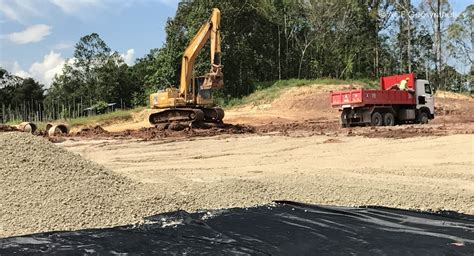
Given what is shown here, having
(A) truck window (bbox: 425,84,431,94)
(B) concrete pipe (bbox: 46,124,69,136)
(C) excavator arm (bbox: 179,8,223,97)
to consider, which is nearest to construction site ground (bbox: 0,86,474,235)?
(B) concrete pipe (bbox: 46,124,69,136)

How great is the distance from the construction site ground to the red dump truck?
2586mm

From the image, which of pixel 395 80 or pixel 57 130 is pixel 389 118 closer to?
pixel 395 80

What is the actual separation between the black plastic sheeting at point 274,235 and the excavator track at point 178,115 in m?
14.1

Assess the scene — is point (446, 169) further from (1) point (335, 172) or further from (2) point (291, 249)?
(2) point (291, 249)

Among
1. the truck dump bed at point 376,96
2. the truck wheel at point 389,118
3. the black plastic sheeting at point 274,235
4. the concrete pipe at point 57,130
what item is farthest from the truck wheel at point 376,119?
the black plastic sheeting at point 274,235

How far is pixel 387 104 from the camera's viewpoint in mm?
19875

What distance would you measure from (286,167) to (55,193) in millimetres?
5673

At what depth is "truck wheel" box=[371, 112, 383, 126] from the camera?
63.6ft

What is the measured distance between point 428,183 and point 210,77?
40.3 feet

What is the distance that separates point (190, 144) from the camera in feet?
49.1

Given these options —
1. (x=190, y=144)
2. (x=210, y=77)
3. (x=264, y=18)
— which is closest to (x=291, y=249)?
(x=190, y=144)

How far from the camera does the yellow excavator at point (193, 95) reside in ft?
65.2

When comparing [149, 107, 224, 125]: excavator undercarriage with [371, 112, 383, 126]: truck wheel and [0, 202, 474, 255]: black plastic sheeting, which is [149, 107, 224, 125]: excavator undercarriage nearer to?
[371, 112, 383, 126]: truck wheel

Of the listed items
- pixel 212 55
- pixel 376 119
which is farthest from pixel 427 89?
pixel 212 55
